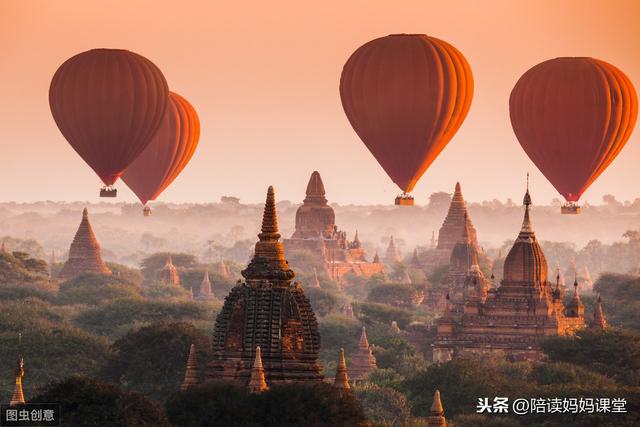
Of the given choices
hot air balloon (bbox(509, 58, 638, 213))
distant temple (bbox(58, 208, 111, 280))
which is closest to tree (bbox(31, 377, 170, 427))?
hot air balloon (bbox(509, 58, 638, 213))

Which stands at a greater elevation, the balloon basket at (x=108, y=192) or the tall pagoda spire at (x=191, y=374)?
the balloon basket at (x=108, y=192)

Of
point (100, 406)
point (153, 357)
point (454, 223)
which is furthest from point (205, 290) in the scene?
point (100, 406)

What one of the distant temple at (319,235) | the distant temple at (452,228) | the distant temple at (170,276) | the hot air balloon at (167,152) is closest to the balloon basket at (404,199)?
the hot air balloon at (167,152)

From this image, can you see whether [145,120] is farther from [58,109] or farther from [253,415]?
[253,415]

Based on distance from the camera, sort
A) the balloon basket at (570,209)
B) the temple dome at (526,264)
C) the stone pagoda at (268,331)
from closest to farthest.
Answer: the stone pagoda at (268,331) → the balloon basket at (570,209) → the temple dome at (526,264)

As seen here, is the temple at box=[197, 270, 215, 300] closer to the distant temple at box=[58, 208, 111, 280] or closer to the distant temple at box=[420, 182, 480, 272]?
the distant temple at box=[58, 208, 111, 280]

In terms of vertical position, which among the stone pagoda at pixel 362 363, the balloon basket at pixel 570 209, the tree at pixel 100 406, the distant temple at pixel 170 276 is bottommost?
the tree at pixel 100 406

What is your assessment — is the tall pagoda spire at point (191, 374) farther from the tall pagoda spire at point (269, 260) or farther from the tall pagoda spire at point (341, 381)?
the tall pagoda spire at point (341, 381)
